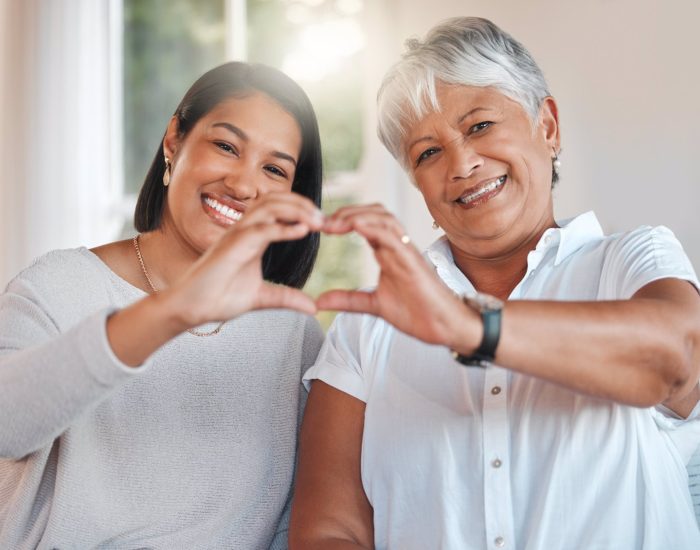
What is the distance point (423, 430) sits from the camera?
1.55m

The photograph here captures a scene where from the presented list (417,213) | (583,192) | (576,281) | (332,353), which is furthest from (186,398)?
(417,213)

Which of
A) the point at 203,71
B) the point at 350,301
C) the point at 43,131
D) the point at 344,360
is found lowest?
the point at 344,360

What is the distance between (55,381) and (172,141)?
2.82ft

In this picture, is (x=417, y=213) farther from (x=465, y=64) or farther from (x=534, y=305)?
(x=534, y=305)

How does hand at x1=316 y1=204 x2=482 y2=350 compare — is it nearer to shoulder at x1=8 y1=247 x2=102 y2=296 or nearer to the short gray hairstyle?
the short gray hairstyle

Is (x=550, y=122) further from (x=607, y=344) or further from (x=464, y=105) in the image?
(x=607, y=344)

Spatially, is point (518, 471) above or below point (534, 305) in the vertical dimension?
below

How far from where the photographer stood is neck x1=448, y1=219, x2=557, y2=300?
1.67m

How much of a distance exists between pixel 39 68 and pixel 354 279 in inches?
66.1

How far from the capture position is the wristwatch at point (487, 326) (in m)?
1.15

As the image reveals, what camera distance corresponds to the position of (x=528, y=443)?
1.44 m

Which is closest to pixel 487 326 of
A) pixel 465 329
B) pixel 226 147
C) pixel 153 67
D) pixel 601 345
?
pixel 465 329

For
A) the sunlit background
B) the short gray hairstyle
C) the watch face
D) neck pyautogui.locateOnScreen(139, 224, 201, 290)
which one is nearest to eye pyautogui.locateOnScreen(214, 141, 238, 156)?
neck pyautogui.locateOnScreen(139, 224, 201, 290)

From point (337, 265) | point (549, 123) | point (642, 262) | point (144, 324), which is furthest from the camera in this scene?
point (337, 265)
